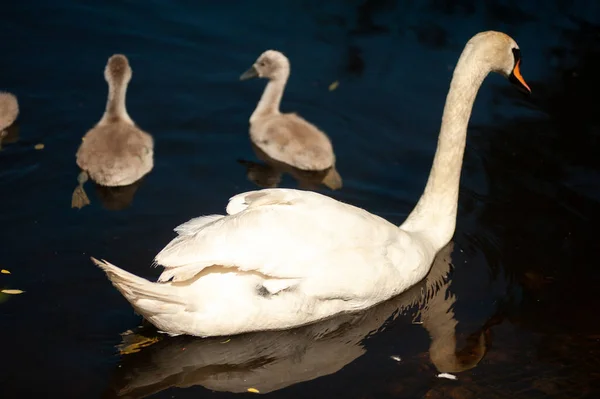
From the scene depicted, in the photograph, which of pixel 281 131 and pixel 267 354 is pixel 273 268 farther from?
pixel 281 131

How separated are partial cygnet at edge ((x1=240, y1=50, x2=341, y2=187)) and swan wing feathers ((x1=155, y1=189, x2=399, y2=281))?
2.23 meters

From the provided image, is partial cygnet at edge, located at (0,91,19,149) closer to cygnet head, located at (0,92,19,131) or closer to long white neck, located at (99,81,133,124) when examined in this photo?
cygnet head, located at (0,92,19,131)

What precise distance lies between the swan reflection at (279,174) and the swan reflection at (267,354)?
7.08 feet

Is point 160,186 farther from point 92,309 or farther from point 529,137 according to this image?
point 529,137

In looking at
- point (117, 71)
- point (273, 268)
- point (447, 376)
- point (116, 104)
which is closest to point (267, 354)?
point (273, 268)

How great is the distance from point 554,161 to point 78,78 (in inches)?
194

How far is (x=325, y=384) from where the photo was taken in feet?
19.0

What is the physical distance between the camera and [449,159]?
7273mm

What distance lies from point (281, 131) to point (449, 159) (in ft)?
6.95

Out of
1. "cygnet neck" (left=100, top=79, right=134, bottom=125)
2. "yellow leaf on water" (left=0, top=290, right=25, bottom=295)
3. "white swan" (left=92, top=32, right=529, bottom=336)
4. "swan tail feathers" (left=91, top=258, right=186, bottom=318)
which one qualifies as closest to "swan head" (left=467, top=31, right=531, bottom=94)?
"white swan" (left=92, top=32, right=529, bottom=336)

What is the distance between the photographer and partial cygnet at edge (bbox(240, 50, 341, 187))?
342 inches

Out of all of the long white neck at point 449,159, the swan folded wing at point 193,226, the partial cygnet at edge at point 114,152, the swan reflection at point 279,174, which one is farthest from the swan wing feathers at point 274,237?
the swan reflection at point 279,174

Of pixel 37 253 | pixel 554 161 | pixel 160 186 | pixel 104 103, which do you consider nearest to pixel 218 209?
pixel 160 186

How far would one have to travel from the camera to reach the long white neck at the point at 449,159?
7.07 m
